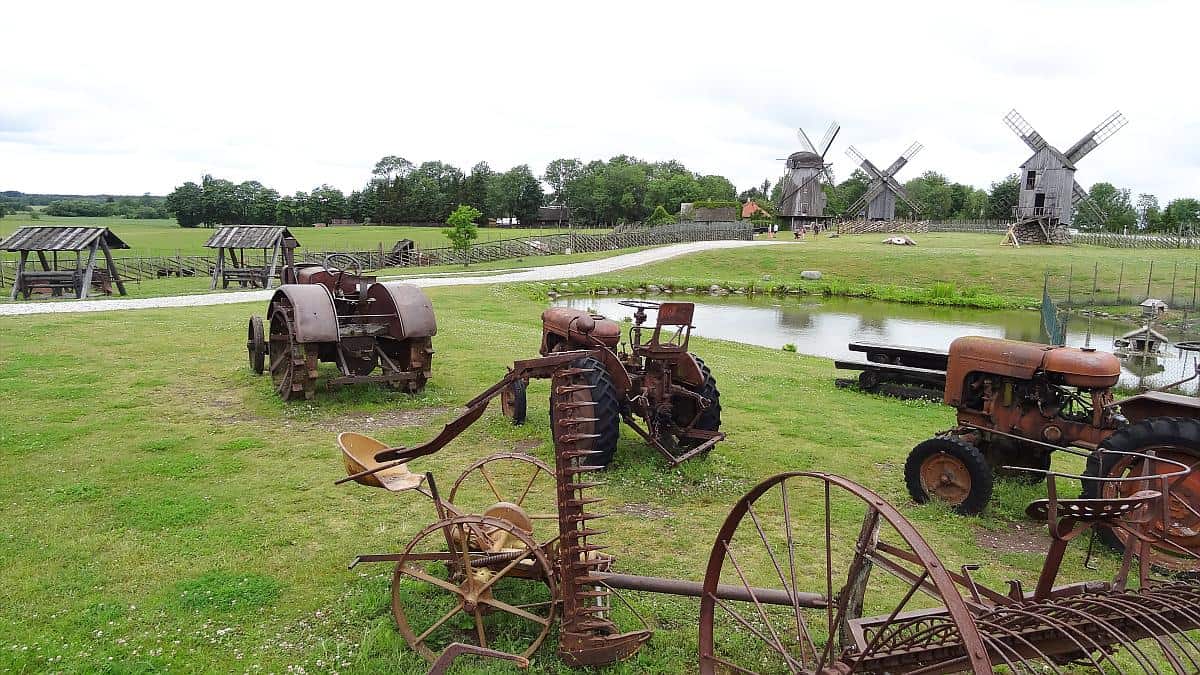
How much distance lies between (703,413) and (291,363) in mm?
5731

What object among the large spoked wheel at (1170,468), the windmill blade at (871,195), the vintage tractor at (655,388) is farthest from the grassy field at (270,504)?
the windmill blade at (871,195)

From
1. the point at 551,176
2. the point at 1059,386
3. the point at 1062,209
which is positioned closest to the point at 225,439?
the point at 1059,386

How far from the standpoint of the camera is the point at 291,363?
10109 mm

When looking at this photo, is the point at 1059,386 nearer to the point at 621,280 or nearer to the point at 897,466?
the point at 897,466

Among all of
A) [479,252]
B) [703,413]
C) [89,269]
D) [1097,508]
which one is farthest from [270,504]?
[479,252]

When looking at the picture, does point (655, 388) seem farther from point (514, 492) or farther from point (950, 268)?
point (950, 268)

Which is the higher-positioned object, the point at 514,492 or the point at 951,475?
the point at 951,475

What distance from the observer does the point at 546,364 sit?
452 centimetres

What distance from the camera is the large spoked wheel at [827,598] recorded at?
125 inches

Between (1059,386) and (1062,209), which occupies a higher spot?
(1062,209)

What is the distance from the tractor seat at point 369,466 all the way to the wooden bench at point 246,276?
25671mm

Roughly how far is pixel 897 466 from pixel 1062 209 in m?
57.2

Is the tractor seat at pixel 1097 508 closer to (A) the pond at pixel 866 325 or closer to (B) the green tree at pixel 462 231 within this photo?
(A) the pond at pixel 866 325

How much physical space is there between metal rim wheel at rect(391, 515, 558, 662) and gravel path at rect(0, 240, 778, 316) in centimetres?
1839
